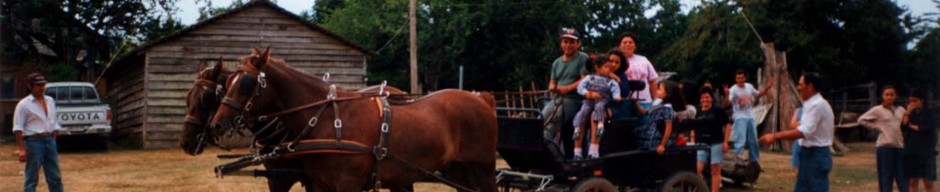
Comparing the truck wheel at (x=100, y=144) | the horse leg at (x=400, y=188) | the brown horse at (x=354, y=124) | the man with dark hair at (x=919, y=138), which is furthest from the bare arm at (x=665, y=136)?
the truck wheel at (x=100, y=144)

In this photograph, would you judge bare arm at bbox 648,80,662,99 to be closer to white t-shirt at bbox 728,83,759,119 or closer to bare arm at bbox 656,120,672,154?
bare arm at bbox 656,120,672,154

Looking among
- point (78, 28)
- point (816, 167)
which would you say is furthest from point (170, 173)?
point (78, 28)

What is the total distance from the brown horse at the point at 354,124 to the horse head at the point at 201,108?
14cm

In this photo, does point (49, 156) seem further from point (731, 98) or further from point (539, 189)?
point (731, 98)

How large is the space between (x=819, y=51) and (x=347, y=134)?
94.6 feet

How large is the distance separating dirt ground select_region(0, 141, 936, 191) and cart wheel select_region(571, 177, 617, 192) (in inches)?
187

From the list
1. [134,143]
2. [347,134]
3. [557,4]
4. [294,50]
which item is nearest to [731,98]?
[347,134]

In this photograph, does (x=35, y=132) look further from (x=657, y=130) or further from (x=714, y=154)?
(x=714, y=154)

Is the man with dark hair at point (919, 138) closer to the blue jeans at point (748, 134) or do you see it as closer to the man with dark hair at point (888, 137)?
the man with dark hair at point (888, 137)

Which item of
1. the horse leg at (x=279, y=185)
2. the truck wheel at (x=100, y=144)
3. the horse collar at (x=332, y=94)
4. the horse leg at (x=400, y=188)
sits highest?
the horse collar at (x=332, y=94)

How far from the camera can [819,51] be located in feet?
110

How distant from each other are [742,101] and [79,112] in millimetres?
14555

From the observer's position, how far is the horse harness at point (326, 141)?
7.17 m

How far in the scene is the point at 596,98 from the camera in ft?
29.3
